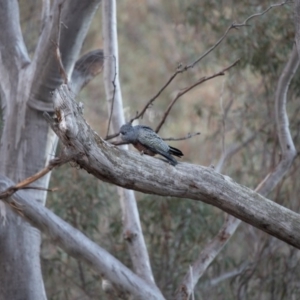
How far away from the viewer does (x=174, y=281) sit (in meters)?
7.37

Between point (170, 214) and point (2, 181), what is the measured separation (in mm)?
3062

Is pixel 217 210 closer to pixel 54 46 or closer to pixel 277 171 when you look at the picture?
pixel 277 171

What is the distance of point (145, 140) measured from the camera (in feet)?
11.1

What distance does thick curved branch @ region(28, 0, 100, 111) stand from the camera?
16.5ft

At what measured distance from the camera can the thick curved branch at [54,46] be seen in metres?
A: 5.04

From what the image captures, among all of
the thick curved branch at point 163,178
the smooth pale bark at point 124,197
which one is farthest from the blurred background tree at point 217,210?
the thick curved branch at point 163,178

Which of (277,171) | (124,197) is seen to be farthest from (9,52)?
(277,171)

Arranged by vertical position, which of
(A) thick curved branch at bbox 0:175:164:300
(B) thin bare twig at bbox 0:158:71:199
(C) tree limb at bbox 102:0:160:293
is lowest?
(B) thin bare twig at bbox 0:158:71:199

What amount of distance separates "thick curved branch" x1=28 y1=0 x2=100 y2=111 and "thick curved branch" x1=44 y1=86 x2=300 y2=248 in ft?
6.44

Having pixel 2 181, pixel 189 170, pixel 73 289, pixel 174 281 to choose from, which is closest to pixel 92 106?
pixel 73 289

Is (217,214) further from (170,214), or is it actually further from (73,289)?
(73,289)

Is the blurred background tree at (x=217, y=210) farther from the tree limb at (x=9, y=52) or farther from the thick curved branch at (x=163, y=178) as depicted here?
the thick curved branch at (x=163, y=178)

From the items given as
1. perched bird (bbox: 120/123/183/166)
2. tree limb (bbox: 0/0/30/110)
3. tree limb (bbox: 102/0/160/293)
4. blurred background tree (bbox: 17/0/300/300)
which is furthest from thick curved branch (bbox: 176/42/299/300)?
perched bird (bbox: 120/123/183/166)

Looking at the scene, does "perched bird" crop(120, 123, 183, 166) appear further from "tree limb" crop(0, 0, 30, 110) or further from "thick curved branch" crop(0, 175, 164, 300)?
"tree limb" crop(0, 0, 30, 110)
